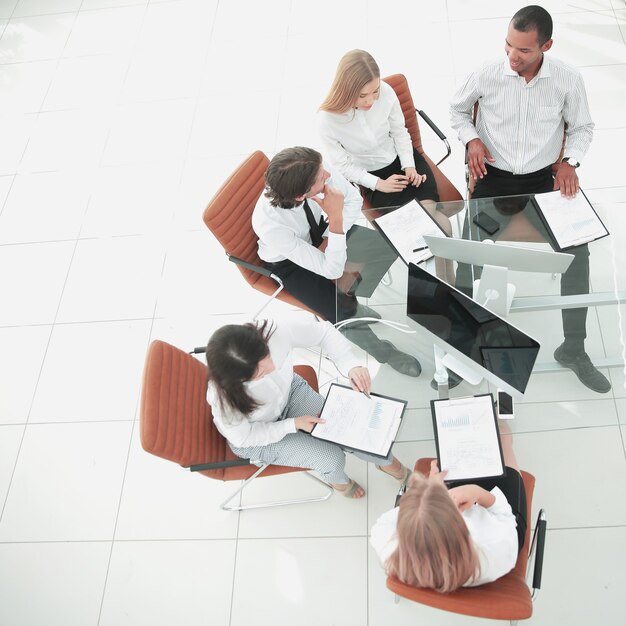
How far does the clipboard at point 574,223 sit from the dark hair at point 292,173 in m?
0.99

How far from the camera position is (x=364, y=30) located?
462 cm

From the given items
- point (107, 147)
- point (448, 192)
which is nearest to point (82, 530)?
point (448, 192)

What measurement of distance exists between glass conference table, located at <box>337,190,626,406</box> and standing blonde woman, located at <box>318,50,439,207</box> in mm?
417

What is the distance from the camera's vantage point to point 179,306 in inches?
141

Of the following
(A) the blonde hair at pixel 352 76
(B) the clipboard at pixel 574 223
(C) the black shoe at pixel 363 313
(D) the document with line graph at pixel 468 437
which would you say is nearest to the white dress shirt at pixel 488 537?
(D) the document with line graph at pixel 468 437

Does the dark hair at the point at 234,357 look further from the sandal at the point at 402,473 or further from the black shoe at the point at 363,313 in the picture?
the sandal at the point at 402,473

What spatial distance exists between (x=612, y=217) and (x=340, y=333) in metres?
1.27

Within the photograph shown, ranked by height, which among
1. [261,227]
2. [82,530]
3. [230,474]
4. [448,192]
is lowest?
[82,530]

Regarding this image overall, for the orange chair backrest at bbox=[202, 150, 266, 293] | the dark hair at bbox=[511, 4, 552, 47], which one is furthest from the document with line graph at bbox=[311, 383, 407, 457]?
the dark hair at bbox=[511, 4, 552, 47]

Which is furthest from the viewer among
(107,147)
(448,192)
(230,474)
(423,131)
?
(107,147)

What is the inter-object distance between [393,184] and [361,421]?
1351 millimetres

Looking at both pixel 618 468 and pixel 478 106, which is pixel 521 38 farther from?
pixel 618 468

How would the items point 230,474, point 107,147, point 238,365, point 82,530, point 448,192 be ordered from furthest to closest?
point 107,147 < point 448,192 < point 82,530 < point 230,474 < point 238,365

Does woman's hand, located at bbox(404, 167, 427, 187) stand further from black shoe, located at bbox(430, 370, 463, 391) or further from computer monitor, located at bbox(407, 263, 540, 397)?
black shoe, located at bbox(430, 370, 463, 391)
